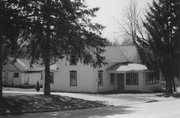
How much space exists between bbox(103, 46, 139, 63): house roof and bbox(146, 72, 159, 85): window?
3.17 metres

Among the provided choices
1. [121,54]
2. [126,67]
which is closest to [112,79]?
[126,67]

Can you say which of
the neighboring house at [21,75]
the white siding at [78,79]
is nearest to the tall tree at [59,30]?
the white siding at [78,79]

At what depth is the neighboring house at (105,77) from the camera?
127 feet

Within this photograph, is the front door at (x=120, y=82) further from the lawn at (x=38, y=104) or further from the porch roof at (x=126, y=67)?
the lawn at (x=38, y=104)

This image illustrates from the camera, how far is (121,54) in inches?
1767

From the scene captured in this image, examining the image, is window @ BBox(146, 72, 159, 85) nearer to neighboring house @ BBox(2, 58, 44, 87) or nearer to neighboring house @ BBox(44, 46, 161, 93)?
neighboring house @ BBox(44, 46, 161, 93)

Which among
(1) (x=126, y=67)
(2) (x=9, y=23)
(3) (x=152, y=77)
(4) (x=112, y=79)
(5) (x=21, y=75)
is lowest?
(4) (x=112, y=79)

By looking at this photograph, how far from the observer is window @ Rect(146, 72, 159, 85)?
39.5 metres

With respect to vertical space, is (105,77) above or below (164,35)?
below

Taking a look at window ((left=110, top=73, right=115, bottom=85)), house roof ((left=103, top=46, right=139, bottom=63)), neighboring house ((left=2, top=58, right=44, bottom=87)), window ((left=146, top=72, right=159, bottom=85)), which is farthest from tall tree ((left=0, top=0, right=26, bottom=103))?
neighboring house ((left=2, top=58, right=44, bottom=87))

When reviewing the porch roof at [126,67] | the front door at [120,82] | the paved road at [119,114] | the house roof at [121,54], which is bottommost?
the paved road at [119,114]

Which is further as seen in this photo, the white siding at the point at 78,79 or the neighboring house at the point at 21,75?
the neighboring house at the point at 21,75

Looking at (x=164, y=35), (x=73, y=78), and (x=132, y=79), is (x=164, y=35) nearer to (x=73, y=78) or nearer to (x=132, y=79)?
(x=132, y=79)

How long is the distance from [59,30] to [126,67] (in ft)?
64.9
